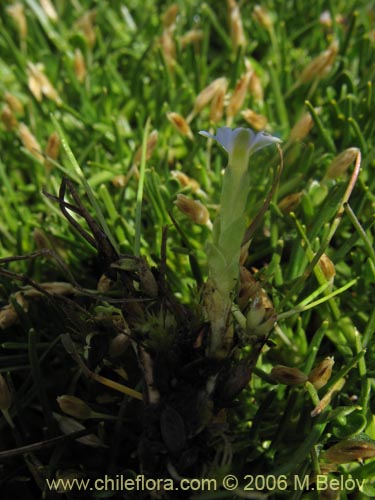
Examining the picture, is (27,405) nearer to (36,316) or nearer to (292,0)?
(36,316)

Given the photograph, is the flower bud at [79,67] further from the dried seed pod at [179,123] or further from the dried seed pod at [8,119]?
the dried seed pod at [179,123]

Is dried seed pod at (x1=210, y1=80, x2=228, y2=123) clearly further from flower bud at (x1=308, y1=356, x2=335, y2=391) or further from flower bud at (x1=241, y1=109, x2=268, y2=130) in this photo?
flower bud at (x1=308, y1=356, x2=335, y2=391)

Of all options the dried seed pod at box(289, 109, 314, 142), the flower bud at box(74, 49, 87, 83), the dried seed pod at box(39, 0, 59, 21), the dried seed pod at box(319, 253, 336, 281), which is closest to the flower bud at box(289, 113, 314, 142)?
the dried seed pod at box(289, 109, 314, 142)

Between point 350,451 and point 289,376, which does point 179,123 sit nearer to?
point 289,376

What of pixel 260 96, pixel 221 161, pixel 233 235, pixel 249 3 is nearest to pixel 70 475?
pixel 233 235

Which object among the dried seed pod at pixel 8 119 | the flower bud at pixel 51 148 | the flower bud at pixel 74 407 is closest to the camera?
the flower bud at pixel 74 407

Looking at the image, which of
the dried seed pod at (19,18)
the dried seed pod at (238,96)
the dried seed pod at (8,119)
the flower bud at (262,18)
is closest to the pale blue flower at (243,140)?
the dried seed pod at (238,96)
